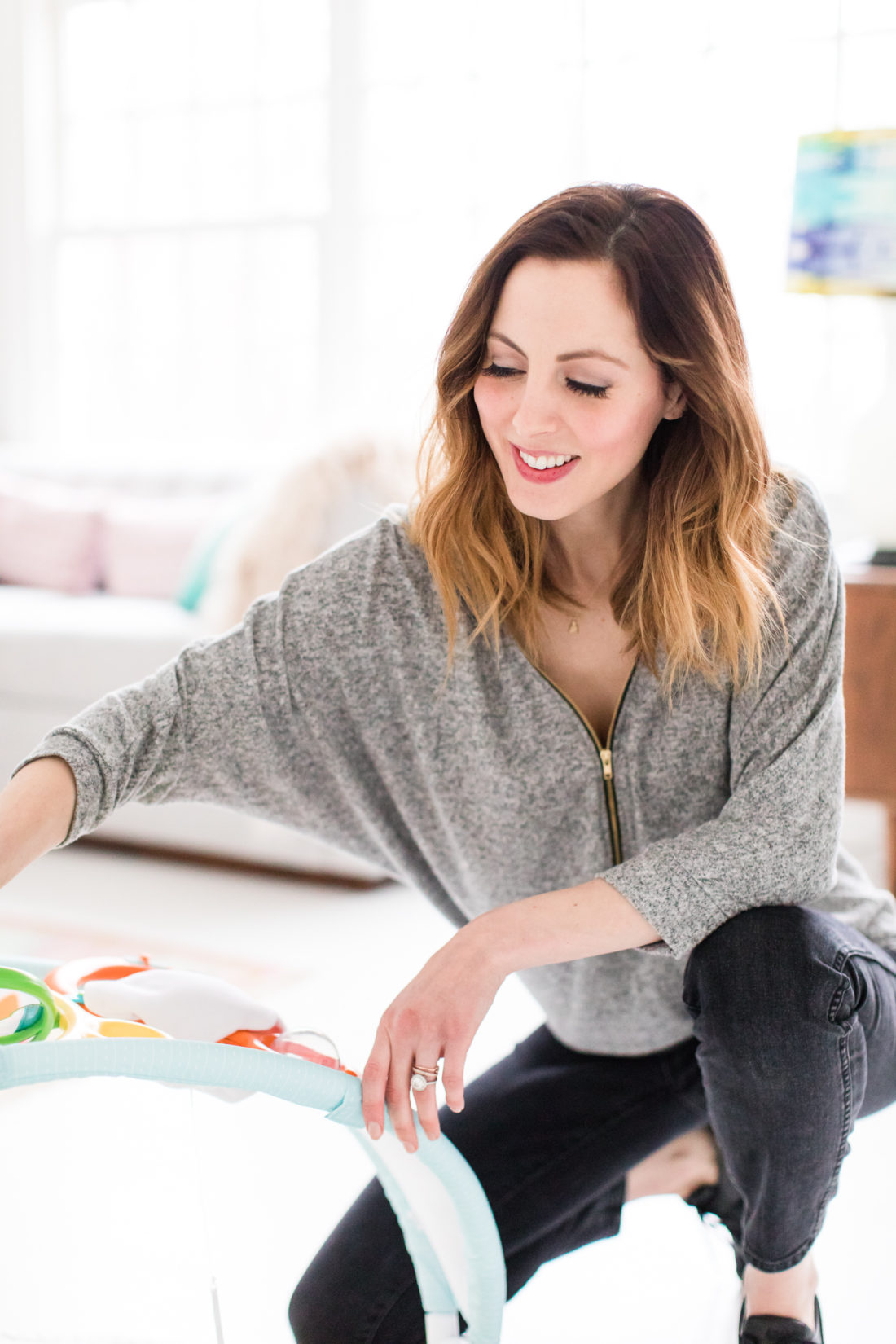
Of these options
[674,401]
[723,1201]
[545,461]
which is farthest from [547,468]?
[723,1201]

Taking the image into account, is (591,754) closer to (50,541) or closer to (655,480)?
(655,480)

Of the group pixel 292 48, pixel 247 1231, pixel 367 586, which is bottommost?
pixel 247 1231

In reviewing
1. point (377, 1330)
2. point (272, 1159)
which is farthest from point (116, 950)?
point (377, 1330)

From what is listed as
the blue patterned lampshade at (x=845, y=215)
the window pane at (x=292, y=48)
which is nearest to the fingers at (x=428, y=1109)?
the blue patterned lampshade at (x=845, y=215)

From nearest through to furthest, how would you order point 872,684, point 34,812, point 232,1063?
point 232,1063
point 34,812
point 872,684

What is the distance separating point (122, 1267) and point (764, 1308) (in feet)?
2.07

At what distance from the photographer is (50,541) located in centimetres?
336

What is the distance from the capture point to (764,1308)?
1.05 meters

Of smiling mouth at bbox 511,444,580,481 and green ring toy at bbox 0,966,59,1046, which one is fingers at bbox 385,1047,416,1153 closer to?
green ring toy at bbox 0,966,59,1046

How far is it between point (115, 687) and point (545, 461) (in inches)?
73.5

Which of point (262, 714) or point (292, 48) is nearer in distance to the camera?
point (262, 714)

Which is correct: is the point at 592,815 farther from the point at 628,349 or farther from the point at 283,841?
the point at 283,841

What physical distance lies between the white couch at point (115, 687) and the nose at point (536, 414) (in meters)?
1.61

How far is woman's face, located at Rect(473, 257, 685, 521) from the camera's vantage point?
1.00 m
